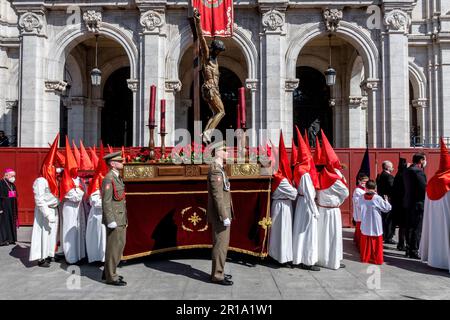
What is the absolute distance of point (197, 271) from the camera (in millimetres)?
7004

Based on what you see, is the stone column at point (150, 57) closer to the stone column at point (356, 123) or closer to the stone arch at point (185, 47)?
the stone arch at point (185, 47)

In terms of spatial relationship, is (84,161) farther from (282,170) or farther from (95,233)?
(282,170)

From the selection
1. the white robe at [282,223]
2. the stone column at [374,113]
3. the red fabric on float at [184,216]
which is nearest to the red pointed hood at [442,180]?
the white robe at [282,223]

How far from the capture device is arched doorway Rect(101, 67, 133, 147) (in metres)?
20.1

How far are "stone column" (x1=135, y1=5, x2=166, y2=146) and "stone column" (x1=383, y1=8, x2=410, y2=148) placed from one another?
875 centimetres

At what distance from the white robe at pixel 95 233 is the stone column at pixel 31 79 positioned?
8499 mm

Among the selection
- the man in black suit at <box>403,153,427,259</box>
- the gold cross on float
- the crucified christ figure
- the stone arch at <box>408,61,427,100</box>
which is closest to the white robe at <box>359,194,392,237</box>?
the man in black suit at <box>403,153,427,259</box>

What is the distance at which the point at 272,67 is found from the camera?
14.6 m

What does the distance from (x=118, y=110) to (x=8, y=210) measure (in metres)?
11.0

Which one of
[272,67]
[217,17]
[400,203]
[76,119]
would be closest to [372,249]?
[400,203]

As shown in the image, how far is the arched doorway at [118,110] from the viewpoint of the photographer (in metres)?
20.1

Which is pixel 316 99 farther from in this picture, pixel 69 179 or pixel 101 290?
pixel 101 290

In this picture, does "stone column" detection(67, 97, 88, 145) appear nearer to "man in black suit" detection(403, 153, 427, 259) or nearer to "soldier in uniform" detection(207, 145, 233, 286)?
"soldier in uniform" detection(207, 145, 233, 286)
